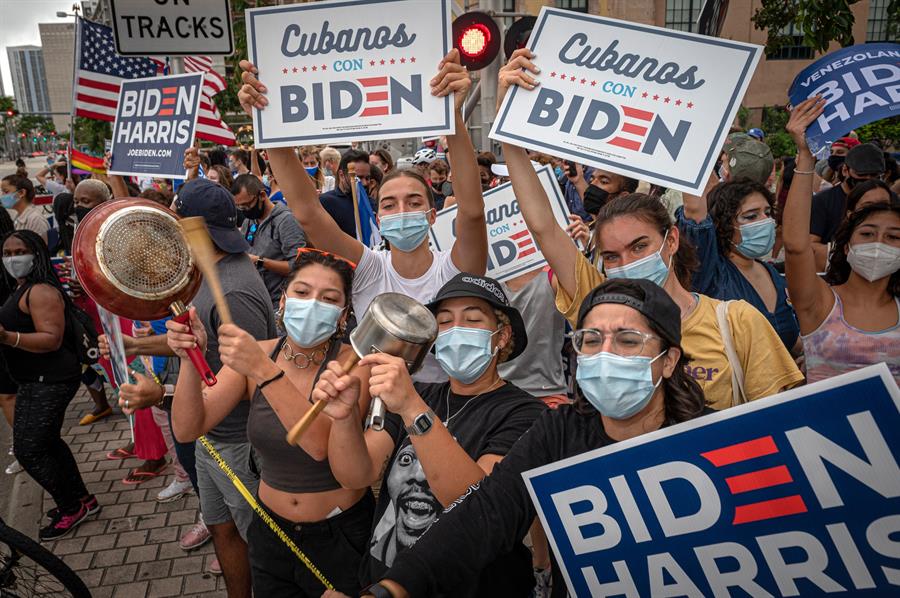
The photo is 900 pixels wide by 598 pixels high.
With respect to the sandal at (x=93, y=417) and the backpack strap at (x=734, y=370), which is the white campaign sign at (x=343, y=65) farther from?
the sandal at (x=93, y=417)

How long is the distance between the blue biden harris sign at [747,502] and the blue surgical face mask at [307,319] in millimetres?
1203

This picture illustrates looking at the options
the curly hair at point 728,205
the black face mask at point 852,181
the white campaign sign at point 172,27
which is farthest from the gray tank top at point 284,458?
the black face mask at point 852,181

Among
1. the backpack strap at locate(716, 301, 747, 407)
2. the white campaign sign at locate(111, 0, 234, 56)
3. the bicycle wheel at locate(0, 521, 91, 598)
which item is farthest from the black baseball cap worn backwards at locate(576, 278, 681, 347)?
the white campaign sign at locate(111, 0, 234, 56)

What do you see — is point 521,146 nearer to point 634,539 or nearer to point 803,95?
point 803,95

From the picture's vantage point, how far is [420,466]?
7.61 feet

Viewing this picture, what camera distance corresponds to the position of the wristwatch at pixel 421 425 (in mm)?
2029

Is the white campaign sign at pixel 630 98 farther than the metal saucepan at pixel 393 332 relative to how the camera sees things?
Yes

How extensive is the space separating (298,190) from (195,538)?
8.79 feet

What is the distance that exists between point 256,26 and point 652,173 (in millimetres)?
2172

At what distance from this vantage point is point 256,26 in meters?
3.41

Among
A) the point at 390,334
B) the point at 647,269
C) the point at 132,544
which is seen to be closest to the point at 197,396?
the point at 390,334

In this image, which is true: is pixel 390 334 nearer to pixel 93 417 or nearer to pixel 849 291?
pixel 849 291

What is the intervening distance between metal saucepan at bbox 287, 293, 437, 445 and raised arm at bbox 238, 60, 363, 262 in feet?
5.33

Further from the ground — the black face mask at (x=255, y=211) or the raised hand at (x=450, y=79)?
the raised hand at (x=450, y=79)
